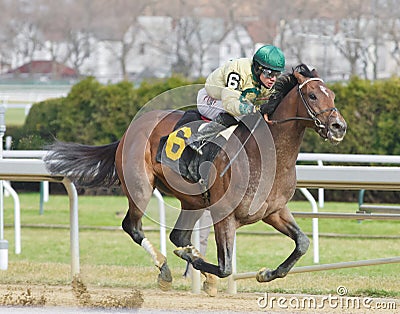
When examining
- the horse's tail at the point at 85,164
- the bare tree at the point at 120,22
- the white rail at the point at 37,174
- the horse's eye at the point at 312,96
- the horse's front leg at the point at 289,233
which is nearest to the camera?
the horse's eye at the point at 312,96

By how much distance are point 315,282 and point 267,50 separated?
2223 millimetres

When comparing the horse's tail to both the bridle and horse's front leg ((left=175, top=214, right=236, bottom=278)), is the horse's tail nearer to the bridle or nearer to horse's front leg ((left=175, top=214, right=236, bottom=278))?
horse's front leg ((left=175, top=214, right=236, bottom=278))

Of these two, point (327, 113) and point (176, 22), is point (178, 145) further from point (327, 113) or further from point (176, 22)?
point (176, 22)

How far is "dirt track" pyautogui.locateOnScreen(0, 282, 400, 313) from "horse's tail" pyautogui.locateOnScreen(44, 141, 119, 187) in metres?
0.70

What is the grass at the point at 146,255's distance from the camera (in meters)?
6.38

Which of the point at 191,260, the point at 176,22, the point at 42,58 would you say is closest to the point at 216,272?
the point at 191,260

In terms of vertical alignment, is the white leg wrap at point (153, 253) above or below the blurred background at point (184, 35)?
below

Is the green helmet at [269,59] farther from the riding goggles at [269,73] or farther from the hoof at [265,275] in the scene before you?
the hoof at [265,275]

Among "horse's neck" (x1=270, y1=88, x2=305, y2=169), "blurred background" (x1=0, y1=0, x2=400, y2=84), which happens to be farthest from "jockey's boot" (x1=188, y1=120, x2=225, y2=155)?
"blurred background" (x1=0, y1=0, x2=400, y2=84)

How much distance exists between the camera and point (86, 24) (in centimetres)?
3159

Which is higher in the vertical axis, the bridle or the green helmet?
the green helmet

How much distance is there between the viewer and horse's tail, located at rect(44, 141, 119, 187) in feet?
19.0

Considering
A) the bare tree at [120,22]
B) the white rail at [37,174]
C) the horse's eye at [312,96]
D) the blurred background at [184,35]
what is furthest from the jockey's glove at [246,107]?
the bare tree at [120,22]

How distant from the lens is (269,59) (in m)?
4.88
